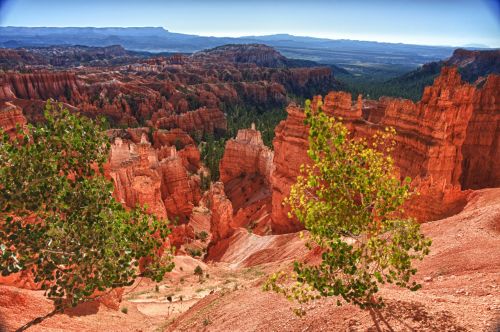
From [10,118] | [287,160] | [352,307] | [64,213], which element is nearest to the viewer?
[64,213]

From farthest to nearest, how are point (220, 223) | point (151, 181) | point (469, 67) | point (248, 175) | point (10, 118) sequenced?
point (469, 67), point (248, 175), point (220, 223), point (151, 181), point (10, 118)

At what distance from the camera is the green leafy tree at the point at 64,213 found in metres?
7.27

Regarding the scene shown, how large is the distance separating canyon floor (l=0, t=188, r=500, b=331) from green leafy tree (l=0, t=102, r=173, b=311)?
418 centimetres

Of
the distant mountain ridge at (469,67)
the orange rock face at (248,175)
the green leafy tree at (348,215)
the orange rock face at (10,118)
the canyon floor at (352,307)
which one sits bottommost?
the orange rock face at (248,175)

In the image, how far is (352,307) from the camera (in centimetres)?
959

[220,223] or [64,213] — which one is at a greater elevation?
[64,213]

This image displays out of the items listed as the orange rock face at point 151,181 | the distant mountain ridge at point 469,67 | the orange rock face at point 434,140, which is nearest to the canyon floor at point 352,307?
the orange rock face at point 434,140

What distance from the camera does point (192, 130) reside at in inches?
2906

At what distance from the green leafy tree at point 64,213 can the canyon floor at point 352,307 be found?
418cm

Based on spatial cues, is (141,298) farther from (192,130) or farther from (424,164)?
(192,130)

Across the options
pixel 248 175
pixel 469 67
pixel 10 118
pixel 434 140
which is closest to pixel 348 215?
pixel 434 140

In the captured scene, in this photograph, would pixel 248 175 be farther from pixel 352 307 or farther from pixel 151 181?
pixel 352 307

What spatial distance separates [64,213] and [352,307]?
7417 millimetres

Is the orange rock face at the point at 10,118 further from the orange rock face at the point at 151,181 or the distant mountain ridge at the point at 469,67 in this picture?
the distant mountain ridge at the point at 469,67
